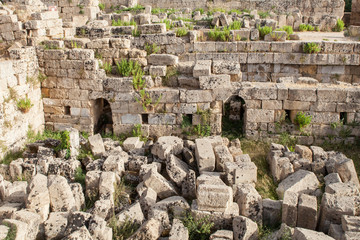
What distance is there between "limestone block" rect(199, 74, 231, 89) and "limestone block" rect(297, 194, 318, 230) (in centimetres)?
439


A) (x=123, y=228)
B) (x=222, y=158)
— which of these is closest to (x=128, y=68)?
(x=222, y=158)

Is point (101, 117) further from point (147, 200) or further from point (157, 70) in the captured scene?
point (147, 200)

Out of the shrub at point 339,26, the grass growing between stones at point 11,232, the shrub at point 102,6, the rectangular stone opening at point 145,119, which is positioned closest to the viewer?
the grass growing between stones at point 11,232

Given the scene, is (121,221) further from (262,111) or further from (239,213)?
(262,111)

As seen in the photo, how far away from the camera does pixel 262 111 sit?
1019cm

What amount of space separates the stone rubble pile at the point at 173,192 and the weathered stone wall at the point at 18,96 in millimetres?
632

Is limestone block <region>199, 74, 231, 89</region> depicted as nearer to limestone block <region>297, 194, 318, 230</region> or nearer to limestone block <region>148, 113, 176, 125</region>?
limestone block <region>148, 113, 176, 125</region>

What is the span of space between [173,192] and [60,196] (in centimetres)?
225

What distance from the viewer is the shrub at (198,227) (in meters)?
6.48

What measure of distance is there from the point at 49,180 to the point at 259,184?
461 centimetres

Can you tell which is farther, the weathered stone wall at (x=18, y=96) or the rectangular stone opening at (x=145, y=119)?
the rectangular stone opening at (x=145, y=119)

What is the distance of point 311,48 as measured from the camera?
40.7ft

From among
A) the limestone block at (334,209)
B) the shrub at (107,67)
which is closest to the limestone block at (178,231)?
the limestone block at (334,209)

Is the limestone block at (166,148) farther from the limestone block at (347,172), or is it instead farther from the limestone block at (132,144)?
the limestone block at (347,172)
